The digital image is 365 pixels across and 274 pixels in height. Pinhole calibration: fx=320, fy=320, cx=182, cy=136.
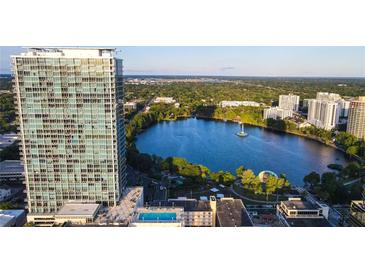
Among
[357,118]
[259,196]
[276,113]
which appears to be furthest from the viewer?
[276,113]

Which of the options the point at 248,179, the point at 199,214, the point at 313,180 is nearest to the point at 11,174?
the point at 199,214

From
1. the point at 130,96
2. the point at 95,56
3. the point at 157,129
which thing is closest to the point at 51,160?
the point at 95,56

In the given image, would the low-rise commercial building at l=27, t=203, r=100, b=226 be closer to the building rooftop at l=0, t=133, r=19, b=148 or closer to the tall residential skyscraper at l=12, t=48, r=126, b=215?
the tall residential skyscraper at l=12, t=48, r=126, b=215

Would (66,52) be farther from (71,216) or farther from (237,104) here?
(237,104)

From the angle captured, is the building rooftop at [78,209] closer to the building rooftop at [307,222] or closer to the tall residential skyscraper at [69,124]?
the tall residential skyscraper at [69,124]

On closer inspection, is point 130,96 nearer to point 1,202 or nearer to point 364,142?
point 364,142

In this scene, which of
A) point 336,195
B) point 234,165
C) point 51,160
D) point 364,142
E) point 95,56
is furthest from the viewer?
point 364,142
